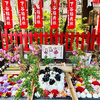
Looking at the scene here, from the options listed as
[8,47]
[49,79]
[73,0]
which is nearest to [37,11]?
[73,0]

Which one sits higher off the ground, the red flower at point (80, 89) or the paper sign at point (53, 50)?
the paper sign at point (53, 50)

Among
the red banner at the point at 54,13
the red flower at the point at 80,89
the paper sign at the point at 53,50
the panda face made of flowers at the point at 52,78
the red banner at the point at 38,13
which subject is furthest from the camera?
the paper sign at the point at 53,50

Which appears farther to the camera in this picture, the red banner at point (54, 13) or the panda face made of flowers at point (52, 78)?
the red banner at point (54, 13)

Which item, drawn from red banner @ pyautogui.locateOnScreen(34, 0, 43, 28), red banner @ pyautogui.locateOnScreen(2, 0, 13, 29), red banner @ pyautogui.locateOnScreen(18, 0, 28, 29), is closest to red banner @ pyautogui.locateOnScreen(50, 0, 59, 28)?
red banner @ pyautogui.locateOnScreen(34, 0, 43, 28)

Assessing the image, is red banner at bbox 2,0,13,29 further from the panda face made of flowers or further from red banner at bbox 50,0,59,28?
the panda face made of flowers

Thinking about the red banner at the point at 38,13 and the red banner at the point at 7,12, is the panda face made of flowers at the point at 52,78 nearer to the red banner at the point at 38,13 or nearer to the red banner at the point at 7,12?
the red banner at the point at 38,13

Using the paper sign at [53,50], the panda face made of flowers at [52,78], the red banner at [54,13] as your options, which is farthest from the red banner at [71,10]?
the panda face made of flowers at [52,78]

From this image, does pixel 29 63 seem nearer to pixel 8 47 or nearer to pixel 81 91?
pixel 81 91

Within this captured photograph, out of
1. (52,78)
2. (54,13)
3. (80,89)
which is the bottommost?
(80,89)

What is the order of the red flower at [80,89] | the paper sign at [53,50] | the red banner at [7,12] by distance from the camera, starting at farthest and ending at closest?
1. the paper sign at [53,50]
2. the red banner at [7,12]
3. the red flower at [80,89]

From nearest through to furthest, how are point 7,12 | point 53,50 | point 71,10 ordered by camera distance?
point 7,12 → point 71,10 → point 53,50

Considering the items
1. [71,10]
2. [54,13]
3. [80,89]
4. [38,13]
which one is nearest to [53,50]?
[54,13]

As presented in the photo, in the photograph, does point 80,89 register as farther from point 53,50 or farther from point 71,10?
point 71,10

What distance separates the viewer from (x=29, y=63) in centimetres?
315
